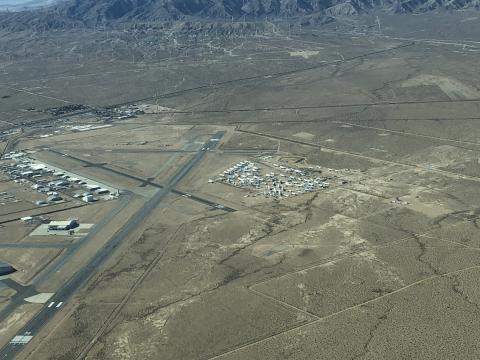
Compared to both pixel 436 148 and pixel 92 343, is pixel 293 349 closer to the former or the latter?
pixel 92 343

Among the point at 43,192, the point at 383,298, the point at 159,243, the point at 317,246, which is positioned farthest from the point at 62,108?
the point at 383,298

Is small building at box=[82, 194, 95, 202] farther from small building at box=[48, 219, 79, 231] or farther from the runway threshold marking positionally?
the runway threshold marking

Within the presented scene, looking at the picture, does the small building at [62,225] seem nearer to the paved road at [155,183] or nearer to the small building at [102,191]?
the small building at [102,191]

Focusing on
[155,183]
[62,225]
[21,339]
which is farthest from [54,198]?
[21,339]

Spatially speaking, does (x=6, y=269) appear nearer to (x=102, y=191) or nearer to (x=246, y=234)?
(x=102, y=191)

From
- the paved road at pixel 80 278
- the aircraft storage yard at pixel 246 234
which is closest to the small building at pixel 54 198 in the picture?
the aircraft storage yard at pixel 246 234

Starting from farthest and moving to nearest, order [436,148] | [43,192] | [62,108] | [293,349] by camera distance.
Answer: [62,108], [436,148], [43,192], [293,349]
